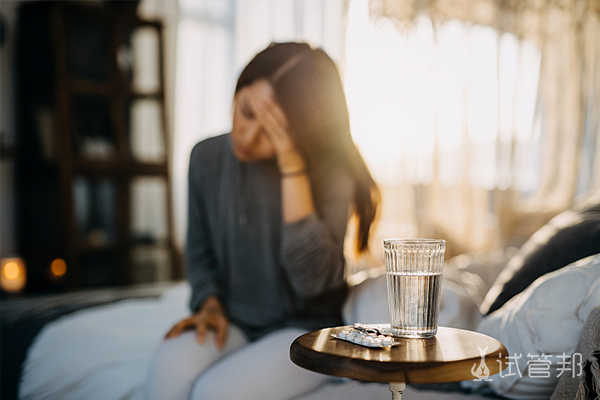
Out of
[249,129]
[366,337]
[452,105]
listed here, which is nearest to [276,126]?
[249,129]

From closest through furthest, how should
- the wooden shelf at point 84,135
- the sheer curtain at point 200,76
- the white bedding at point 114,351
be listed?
the white bedding at point 114,351 < the wooden shelf at point 84,135 < the sheer curtain at point 200,76

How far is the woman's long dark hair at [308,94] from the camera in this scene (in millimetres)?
1024

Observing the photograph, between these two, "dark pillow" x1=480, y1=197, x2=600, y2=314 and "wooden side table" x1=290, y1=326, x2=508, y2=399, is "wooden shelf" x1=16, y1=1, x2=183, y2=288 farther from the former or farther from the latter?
"wooden side table" x1=290, y1=326, x2=508, y2=399

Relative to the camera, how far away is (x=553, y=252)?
3.44 feet

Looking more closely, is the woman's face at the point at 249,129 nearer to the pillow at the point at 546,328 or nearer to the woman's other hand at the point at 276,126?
the woman's other hand at the point at 276,126

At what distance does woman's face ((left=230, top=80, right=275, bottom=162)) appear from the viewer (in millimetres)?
1054

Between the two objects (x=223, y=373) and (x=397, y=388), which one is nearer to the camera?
(x=397, y=388)

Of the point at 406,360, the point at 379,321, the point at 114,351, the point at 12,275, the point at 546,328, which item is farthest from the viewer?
the point at 12,275

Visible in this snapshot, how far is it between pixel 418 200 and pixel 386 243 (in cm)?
189

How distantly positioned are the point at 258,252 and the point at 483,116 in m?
1.79

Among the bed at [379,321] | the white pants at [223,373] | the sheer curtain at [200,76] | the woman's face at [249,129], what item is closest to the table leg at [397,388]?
the bed at [379,321]

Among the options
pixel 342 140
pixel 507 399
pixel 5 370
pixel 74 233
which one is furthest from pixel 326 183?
pixel 74 233

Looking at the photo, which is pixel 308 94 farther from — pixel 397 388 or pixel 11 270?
pixel 11 270

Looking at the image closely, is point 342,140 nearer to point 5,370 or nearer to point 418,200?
point 5,370
